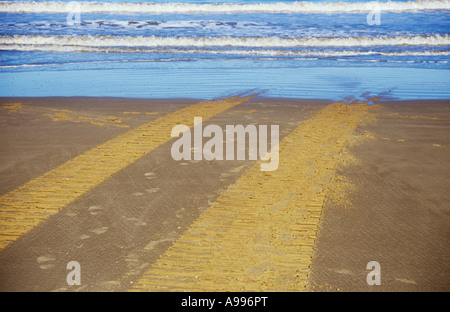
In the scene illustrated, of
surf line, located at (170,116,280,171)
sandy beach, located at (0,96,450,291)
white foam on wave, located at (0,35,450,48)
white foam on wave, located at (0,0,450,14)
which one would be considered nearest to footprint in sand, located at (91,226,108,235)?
sandy beach, located at (0,96,450,291)

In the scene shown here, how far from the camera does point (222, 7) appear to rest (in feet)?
84.9

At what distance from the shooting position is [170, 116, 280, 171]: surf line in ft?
18.2

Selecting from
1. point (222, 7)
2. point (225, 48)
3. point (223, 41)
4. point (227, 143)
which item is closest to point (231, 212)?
point (227, 143)

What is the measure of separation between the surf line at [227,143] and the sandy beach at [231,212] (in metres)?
0.16

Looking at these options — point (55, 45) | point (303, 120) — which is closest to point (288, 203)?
point (303, 120)

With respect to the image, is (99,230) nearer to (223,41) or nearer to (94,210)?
(94,210)

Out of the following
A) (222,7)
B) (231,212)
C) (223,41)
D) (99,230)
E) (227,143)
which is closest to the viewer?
(99,230)

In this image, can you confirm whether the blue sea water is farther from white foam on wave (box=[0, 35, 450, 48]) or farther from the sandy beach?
the sandy beach

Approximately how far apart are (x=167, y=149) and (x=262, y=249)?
256cm

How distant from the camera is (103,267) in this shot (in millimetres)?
3363

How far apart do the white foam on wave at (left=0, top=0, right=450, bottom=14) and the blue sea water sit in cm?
6

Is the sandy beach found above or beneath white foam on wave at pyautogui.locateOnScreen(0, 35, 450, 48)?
beneath

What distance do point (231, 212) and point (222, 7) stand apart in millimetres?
23386

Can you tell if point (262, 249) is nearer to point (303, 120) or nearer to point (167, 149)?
point (167, 149)
